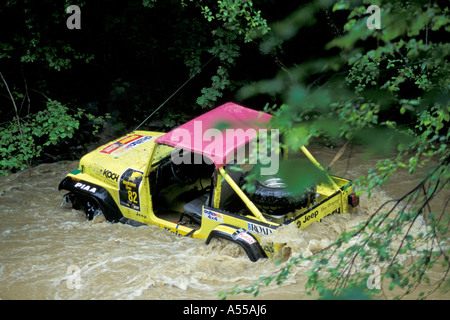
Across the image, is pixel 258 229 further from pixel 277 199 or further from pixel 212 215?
pixel 212 215

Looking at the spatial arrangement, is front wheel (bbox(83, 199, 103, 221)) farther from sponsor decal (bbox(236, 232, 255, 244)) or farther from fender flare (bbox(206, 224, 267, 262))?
sponsor decal (bbox(236, 232, 255, 244))

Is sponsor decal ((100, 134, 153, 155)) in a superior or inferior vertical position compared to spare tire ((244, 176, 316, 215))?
superior

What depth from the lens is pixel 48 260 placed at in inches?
205

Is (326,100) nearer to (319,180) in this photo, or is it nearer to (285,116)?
(285,116)

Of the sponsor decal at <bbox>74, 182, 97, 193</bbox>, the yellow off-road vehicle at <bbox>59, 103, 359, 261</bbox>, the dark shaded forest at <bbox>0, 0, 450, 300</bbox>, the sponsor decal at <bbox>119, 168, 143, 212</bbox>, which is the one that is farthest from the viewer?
the dark shaded forest at <bbox>0, 0, 450, 300</bbox>

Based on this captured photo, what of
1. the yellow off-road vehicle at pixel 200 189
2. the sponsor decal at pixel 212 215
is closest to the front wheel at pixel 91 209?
the yellow off-road vehicle at pixel 200 189

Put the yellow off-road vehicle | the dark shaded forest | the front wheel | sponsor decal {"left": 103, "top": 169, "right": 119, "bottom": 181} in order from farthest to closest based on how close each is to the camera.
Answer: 1. the dark shaded forest
2. the front wheel
3. sponsor decal {"left": 103, "top": 169, "right": 119, "bottom": 181}
4. the yellow off-road vehicle

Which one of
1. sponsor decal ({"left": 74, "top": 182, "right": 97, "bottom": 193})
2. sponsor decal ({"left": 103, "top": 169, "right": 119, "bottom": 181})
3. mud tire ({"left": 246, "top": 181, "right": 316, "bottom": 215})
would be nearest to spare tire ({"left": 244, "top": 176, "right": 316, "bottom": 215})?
mud tire ({"left": 246, "top": 181, "right": 316, "bottom": 215})

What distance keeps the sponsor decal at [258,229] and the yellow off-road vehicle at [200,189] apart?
1 cm

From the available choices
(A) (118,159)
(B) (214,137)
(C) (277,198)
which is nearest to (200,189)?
(A) (118,159)

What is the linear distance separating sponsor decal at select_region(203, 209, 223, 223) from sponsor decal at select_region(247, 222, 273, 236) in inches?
13.7

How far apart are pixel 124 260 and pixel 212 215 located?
1.09 m

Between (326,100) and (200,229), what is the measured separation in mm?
2683

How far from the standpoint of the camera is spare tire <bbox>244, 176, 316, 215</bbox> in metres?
4.68
